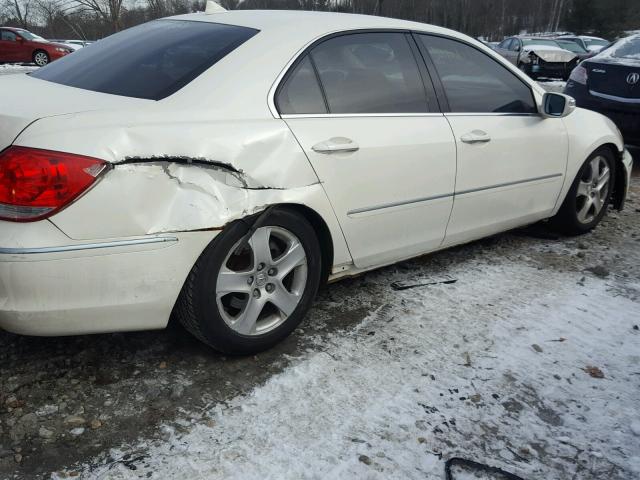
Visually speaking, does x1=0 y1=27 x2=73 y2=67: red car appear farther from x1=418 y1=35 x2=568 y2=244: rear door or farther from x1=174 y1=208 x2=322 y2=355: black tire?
x1=174 y1=208 x2=322 y2=355: black tire

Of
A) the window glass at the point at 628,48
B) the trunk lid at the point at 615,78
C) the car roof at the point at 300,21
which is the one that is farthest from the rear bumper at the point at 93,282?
the window glass at the point at 628,48

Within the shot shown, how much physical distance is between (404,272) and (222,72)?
5.65 ft

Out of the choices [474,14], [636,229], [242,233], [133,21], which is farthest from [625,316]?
[474,14]

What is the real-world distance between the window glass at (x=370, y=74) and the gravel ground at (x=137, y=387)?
1.05m

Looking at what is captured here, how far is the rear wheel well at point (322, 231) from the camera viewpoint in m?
2.64

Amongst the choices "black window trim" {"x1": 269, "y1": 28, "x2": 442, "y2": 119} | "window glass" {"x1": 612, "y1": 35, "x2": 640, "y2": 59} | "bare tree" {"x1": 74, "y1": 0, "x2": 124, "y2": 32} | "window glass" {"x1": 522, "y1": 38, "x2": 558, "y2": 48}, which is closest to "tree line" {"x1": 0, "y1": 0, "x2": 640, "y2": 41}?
"bare tree" {"x1": 74, "y1": 0, "x2": 124, "y2": 32}

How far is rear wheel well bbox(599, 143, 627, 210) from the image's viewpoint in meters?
4.46

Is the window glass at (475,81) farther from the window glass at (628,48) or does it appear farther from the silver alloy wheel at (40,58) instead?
the silver alloy wheel at (40,58)

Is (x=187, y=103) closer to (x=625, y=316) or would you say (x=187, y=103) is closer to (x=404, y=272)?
(x=404, y=272)

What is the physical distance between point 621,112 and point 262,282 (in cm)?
540

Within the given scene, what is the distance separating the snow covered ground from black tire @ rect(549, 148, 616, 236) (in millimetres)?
910

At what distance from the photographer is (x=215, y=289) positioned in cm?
241

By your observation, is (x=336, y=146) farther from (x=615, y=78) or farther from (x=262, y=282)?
(x=615, y=78)

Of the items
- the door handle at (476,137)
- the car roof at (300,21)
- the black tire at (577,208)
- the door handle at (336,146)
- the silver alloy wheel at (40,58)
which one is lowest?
the silver alloy wheel at (40,58)
